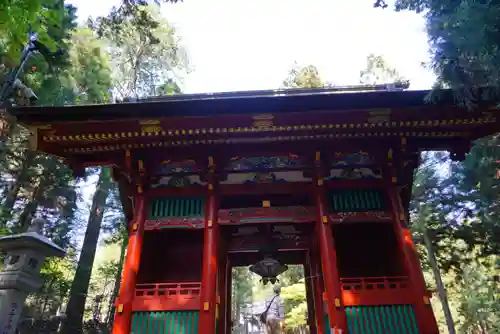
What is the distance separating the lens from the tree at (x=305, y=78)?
59.8 ft

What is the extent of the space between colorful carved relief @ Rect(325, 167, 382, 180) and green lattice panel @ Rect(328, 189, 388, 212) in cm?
31

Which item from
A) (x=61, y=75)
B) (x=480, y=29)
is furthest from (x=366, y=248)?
(x=61, y=75)

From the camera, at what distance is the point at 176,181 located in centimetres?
730

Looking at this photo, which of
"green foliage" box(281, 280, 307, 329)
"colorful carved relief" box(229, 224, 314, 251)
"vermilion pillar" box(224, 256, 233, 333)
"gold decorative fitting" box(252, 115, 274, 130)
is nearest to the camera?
"gold decorative fitting" box(252, 115, 274, 130)

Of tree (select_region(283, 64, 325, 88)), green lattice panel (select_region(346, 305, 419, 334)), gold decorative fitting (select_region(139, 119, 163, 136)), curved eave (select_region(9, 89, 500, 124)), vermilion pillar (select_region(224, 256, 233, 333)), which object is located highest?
tree (select_region(283, 64, 325, 88))

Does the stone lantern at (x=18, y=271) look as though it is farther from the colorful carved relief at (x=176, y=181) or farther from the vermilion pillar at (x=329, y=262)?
the vermilion pillar at (x=329, y=262)

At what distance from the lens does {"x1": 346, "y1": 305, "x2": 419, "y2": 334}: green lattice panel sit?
578 centimetres

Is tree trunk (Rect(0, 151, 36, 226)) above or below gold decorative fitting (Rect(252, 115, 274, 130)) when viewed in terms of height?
above

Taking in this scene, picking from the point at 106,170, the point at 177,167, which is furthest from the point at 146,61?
the point at 177,167

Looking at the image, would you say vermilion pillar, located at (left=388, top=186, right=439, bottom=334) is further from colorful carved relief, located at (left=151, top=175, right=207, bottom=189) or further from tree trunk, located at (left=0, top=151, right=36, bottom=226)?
tree trunk, located at (left=0, top=151, right=36, bottom=226)

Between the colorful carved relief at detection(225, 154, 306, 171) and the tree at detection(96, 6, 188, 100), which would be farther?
the tree at detection(96, 6, 188, 100)

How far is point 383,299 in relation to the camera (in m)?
6.02

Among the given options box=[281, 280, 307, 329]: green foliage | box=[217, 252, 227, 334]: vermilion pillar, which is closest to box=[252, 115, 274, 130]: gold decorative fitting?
box=[217, 252, 227, 334]: vermilion pillar

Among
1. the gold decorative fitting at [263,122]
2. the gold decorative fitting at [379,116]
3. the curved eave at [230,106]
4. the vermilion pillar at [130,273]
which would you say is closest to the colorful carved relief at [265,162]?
the gold decorative fitting at [263,122]
